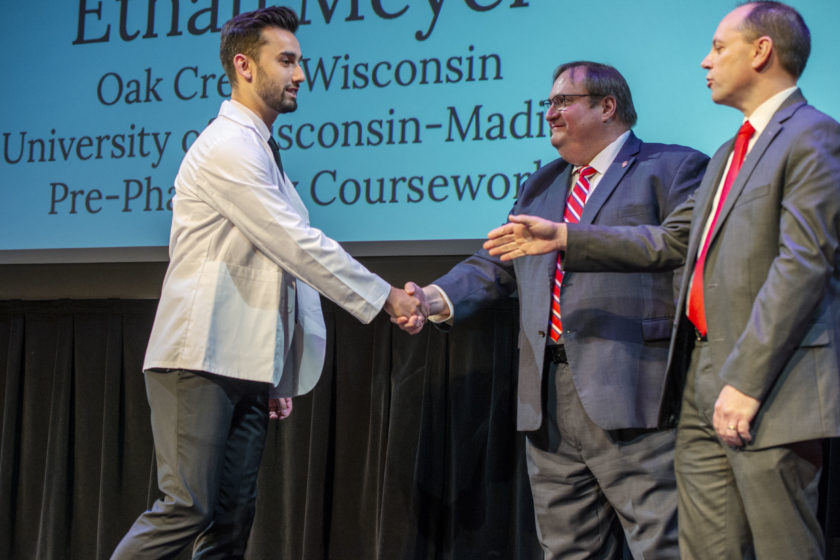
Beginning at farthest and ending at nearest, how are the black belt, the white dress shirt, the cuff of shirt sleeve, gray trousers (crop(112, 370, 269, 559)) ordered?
the cuff of shirt sleeve, the white dress shirt, the black belt, gray trousers (crop(112, 370, 269, 559))

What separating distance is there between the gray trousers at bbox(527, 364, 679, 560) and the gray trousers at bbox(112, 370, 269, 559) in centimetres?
77

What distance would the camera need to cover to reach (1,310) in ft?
11.9

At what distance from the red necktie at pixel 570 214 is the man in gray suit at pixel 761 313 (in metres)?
0.43

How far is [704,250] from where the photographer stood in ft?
6.12

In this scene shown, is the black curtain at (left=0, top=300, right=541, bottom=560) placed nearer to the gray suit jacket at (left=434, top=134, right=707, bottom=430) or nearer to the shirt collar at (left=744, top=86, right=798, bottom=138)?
the gray suit jacket at (left=434, top=134, right=707, bottom=430)

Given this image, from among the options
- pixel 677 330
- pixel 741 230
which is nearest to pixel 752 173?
pixel 741 230

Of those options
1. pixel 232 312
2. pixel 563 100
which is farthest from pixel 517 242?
pixel 232 312

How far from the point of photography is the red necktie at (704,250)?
6.11 feet

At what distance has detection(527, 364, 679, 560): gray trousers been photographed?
7.02 feet

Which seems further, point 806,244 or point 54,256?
point 54,256

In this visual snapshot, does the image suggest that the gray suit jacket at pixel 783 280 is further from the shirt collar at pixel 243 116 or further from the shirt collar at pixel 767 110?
the shirt collar at pixel 243 116

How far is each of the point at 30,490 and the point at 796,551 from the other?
2.94 metres

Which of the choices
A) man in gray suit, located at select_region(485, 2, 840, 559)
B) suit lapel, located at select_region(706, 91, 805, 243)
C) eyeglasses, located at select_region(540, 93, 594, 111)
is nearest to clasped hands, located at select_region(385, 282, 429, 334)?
eyeglasses, located at select_region(540, 93, 594, 111)

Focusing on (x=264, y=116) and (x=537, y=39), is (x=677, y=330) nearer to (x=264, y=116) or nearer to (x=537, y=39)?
(x=264, y=116)
